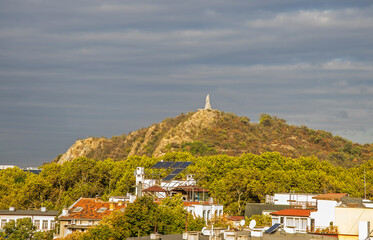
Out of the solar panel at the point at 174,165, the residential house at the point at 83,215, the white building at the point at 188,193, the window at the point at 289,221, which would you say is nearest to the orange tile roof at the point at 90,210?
the residential house at the point at 83,215

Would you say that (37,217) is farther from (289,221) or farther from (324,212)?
(324,212)

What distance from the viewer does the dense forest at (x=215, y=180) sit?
98.6 m

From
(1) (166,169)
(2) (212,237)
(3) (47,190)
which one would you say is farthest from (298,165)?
(2) (212,237)

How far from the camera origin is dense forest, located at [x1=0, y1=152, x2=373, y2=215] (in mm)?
98562

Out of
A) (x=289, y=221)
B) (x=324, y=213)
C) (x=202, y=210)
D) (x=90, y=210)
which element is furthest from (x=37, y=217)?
(x=324, y=213)

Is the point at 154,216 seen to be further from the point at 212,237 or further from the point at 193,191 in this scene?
the point at 193,191

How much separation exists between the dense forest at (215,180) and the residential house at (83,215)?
20.7 m

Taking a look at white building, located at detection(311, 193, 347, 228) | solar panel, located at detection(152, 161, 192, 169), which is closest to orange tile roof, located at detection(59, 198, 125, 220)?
solar panel, located at detection(152, 161, 192, 169)

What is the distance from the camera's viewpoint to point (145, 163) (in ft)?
440

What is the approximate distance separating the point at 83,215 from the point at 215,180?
41.6 meters

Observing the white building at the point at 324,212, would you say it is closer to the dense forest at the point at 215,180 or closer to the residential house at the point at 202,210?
the residential house at the point at 202,210

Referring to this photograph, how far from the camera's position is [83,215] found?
241ft

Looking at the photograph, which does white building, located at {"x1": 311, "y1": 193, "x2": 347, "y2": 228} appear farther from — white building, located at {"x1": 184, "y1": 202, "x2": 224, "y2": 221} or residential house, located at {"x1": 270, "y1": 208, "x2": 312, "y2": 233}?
white building, located at {"x1": 184, "y1": 202, "x2": 224, "y2": 221}

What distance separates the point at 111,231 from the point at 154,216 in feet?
21.1
